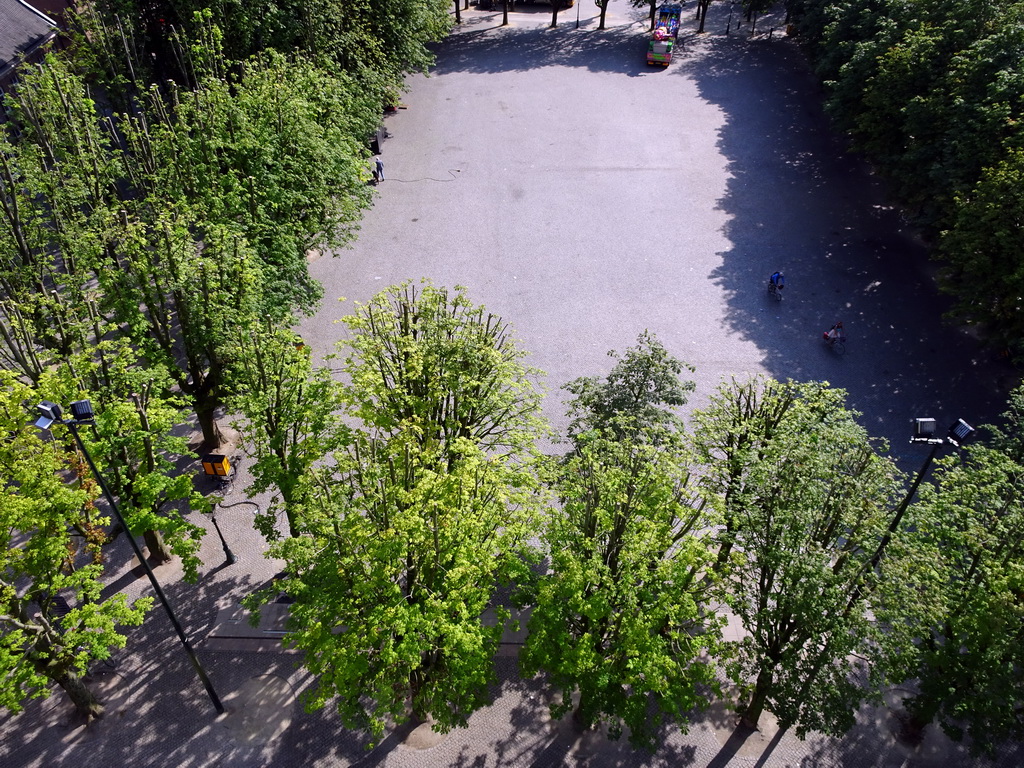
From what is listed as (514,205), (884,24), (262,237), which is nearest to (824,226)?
(884,24)

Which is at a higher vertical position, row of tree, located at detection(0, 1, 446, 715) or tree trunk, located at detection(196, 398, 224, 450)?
row of tree, located at detection(0, 1, 446, 715)

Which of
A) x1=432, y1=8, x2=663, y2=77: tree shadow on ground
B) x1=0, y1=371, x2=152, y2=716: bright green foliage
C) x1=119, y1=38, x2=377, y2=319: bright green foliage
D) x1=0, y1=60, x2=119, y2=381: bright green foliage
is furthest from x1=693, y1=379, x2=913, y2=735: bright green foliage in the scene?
x1=432, y1=8, x2=663, y2=77: tree shadow on ground

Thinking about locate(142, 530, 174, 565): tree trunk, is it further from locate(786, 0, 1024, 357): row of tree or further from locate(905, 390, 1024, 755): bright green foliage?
locate(786, 0, 1024, 357): row of tree

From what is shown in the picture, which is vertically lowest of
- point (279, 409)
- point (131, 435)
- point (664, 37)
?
point (279, 409)

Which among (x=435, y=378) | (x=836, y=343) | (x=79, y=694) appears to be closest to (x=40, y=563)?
(x=79, y=694)

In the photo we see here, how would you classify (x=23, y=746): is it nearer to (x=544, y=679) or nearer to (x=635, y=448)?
(x=544, y=679)

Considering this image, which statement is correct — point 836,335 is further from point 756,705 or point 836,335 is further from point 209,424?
point 209,424
